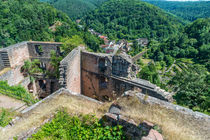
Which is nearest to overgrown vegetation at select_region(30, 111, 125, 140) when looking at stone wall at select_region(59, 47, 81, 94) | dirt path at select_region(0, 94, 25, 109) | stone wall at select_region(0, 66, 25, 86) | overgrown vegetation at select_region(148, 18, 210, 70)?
stone wall at select_region(59, 47, 81, 94)

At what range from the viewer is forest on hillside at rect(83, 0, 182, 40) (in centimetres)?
11394

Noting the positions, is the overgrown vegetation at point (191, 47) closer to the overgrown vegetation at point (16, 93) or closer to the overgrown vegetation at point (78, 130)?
the overgrown vegetation at point (16, 93)

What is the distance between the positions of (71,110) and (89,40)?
50274 mm

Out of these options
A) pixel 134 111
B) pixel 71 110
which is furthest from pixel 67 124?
pixel 134 111

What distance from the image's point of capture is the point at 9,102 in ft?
34.9

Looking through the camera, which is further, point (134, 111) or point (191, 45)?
point (191, 45)

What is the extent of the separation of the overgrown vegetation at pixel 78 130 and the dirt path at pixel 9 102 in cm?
528

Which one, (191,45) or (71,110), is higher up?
(71,110)

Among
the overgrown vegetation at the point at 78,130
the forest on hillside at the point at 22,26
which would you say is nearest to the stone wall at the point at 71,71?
the overgrown vegetation at the point at 78,130

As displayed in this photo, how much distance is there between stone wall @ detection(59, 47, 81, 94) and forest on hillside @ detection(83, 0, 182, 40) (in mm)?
98386

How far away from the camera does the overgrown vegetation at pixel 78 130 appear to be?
5414 mm

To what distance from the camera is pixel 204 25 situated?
75625 millimetres

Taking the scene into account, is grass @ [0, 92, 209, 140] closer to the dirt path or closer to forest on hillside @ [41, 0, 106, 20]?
the dirt path

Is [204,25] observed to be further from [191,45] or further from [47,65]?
[47,65]
